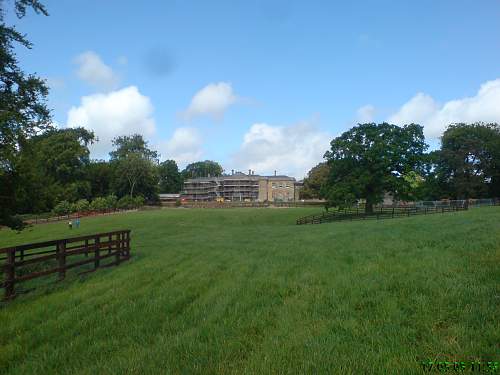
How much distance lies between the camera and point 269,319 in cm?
549

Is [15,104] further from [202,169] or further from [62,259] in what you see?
[202,169]

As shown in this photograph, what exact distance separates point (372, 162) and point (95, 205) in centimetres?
4961

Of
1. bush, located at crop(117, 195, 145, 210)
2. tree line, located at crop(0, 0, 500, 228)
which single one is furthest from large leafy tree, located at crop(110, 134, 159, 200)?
bush, located at crop(117, 195, 145, 210)

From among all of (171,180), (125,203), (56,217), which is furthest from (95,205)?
(171,180)

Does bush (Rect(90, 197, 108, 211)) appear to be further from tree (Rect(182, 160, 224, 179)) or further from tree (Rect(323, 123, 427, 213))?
tree (Rect(182, 160, 224, 179))

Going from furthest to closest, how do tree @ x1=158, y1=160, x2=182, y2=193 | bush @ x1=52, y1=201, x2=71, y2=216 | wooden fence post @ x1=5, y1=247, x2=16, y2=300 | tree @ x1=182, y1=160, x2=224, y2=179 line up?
tree @ x1=182, y1=160, x2=224, y2=179 < tree @ x1=158, y1=160, x2=182, y2=193 < bush @ x1=52, y1=201, x2=71, y2=216 < wooden fence post @ x1=5, y1=247, x2=16, y2=300

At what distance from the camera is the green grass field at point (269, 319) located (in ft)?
13.3

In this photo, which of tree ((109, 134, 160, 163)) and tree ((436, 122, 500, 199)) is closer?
tree ((436, 122, 500, 199))

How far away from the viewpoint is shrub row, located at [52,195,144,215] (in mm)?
57150

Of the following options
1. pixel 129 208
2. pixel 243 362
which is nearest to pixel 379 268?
pixel 243 362

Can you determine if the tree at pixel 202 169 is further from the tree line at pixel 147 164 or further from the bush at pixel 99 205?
the bush at pixel 99 205

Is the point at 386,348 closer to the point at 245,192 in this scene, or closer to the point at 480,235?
the point at 480,235

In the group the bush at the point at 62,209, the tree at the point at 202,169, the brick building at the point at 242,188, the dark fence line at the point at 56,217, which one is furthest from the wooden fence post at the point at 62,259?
the tree at the point at 202,169

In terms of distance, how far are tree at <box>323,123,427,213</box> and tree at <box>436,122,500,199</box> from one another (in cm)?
2598
